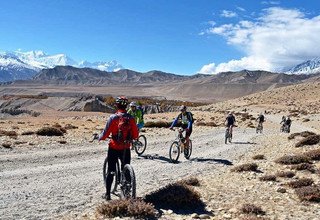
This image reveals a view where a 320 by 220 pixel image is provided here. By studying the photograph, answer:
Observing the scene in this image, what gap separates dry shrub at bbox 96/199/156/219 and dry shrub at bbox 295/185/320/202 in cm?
Answer: 452

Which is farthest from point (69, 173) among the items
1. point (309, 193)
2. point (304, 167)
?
point (304, 167)

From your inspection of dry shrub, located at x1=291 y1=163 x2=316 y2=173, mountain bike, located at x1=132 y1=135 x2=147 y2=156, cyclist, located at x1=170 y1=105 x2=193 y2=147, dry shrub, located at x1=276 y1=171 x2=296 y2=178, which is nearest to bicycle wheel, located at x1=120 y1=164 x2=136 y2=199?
dry shrub, located at x1=276 y1=171 x2=296 y2=178

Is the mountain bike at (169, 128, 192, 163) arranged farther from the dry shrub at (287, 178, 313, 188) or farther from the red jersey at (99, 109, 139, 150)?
the red jersey at (99, 109, 139, 150)

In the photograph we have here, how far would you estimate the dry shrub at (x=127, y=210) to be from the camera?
29.8 feet

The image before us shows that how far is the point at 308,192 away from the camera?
11.7 meters

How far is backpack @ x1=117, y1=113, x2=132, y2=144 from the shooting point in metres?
10.0

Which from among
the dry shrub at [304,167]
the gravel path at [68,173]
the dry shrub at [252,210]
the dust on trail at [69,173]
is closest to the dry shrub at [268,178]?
the dry shrub at [304,167]

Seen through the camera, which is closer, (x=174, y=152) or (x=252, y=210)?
(x=252, y=210)

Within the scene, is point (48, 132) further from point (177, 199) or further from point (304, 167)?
point (177, 199)

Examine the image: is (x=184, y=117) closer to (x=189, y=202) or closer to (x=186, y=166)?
(x=186, y=166)

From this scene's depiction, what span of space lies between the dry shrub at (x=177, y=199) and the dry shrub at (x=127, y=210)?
1.12 meters

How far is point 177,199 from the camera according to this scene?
10422 millimetres

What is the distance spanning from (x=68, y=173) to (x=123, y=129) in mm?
6002

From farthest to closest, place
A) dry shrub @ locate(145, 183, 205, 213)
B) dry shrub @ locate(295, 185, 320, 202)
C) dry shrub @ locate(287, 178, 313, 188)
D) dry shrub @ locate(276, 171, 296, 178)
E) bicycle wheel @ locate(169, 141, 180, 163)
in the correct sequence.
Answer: bicycle wheel @ locate(169, 141, 180, 163), dry shrub @ locate(276, 171, 296, 178), dry shrub @ locate(287, 178, 313, 188), dry shrub @ locate(295, 185, 320, 202), dry shrub @ locate(145, 183, 205, 213)
